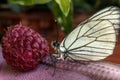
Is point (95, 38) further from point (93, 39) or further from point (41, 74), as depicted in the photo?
point (41, 74)

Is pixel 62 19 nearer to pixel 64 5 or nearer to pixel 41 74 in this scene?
pixel 64 5

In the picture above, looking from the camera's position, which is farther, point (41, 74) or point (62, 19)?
point (62, 19)

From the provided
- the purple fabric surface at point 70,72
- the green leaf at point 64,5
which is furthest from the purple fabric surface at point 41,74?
the green leaf at point 64,5

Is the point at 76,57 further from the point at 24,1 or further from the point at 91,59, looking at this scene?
the point at 24,1

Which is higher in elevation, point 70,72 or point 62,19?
point 62,19

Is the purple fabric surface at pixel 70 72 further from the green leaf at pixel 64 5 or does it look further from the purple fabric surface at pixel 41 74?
the green leaf at pixel 64 5

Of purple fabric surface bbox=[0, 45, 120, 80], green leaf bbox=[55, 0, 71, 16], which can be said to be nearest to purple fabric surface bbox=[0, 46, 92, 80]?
purple fabric surface bbox=[0, 45, 120, 80]

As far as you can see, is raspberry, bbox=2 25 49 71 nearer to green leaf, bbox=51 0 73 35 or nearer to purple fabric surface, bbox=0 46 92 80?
purple fabric surface, bbox=0 46 92 80

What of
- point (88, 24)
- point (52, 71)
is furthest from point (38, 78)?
point (88, 24)

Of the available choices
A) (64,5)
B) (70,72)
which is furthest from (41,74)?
(64,5)
